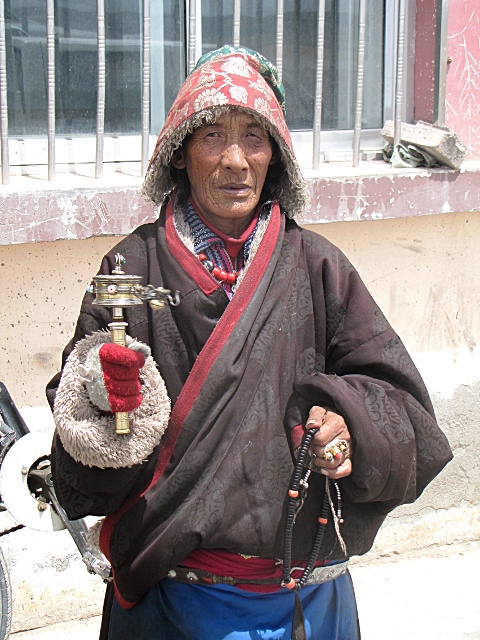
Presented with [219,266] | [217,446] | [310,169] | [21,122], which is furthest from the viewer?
[310,169]

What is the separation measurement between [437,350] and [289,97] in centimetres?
127

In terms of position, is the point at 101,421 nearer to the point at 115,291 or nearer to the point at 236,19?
the point at 115,291

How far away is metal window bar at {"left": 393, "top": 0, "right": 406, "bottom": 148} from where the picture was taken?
3906 millimetres

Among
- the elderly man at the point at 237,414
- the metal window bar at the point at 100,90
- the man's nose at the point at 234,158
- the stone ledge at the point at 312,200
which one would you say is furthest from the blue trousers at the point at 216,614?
the metal window bar at the point at 100,90

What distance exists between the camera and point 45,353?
135 inches

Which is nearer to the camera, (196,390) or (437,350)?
(196,390)

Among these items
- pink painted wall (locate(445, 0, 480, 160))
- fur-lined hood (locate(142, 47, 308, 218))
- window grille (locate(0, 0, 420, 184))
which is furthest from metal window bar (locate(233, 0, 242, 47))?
fur-lined hood (locate(142, 47, 308, 218))

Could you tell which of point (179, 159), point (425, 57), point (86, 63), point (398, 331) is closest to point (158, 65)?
point (86, 63)

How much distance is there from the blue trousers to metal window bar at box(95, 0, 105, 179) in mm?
1804

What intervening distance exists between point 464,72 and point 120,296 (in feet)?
8.95

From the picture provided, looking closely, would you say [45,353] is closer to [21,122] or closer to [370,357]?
[21,122]

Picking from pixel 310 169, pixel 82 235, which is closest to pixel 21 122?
pixel 82 235

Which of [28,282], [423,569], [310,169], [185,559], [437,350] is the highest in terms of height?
[310,169]

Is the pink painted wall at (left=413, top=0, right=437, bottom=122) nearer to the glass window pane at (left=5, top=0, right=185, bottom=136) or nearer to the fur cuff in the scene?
the glass window pane at (left=5, top=0, right=185, bottom=136)
